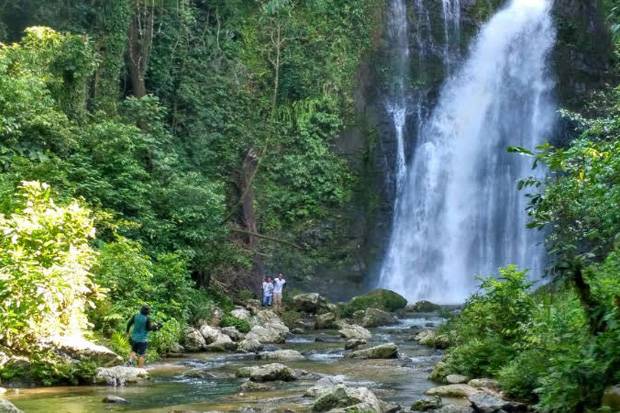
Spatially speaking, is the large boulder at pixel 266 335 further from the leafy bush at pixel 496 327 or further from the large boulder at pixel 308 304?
the leafy bush at pixel 496 327

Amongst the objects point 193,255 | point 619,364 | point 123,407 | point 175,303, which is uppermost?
point 193,255

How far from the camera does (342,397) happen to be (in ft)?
30.6

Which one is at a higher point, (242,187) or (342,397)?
(242,187)

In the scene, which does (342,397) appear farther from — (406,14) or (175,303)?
(406,14)

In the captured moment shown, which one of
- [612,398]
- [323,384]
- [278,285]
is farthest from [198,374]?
[278,285]

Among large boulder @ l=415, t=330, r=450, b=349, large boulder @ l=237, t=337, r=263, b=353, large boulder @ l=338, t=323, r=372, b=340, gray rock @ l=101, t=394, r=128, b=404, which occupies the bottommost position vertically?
gray rock @ l=101, t=394, r=128, b=404

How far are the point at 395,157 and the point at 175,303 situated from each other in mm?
17513

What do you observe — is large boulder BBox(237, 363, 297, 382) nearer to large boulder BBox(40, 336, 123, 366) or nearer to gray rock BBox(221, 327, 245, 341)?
large boulder BBox(40, 336, 123, 366)

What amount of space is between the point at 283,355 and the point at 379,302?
11311 mm

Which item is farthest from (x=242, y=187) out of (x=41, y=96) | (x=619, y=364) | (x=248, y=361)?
(x=619, y=364)

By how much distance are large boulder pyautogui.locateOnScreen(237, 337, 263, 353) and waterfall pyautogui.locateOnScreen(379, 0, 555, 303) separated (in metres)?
14.1

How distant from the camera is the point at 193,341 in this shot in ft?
55.9

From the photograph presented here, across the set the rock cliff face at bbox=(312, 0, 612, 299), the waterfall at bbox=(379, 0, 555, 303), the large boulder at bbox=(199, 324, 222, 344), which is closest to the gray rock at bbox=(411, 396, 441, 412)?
the large boulder at bbox=(199, 324, 222, 344)

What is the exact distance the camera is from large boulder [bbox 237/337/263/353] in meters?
17.0
